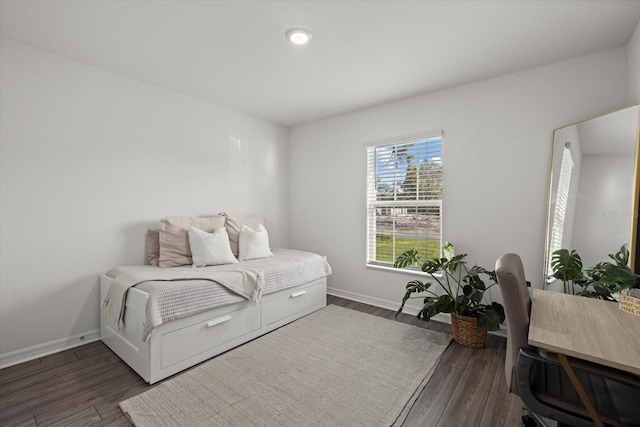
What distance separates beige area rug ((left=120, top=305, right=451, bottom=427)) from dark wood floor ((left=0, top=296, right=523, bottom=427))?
11 cm

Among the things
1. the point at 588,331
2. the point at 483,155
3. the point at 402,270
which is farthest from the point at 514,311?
the point at 402,270

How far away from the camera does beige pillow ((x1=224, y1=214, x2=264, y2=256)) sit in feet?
11.0

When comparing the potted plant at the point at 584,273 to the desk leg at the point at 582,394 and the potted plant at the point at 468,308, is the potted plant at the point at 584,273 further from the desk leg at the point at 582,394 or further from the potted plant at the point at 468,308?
the desk leg at the point at 582,394

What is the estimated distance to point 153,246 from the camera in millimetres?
2900

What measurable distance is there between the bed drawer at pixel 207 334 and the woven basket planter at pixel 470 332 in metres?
1.81

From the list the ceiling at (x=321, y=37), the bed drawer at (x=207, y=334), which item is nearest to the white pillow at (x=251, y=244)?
the bed drawer at (x=207, y=334)

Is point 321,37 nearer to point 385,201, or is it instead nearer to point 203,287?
point 385,201

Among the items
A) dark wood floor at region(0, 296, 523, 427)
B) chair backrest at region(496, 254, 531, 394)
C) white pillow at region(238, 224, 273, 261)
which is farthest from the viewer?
white pillow at region(238, 224, 273, 261)

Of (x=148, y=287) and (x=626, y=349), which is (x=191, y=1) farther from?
(x=626, y=349)

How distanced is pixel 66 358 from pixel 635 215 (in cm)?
428

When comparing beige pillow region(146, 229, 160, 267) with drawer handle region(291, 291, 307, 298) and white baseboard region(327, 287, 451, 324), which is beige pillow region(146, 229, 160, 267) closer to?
drawer handle region(291, 291, 307, 298)

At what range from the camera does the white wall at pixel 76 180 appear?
223cm

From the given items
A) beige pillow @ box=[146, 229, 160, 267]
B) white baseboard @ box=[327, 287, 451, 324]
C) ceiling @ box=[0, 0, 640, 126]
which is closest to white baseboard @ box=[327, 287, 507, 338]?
white baseboard @ box=[327, 287, 451, 324]

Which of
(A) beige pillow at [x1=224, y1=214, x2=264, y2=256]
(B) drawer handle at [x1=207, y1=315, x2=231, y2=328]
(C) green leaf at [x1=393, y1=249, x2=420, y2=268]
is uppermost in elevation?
(A) beige pillow at [x1=224, y1=214, x2=264, y2=256]
